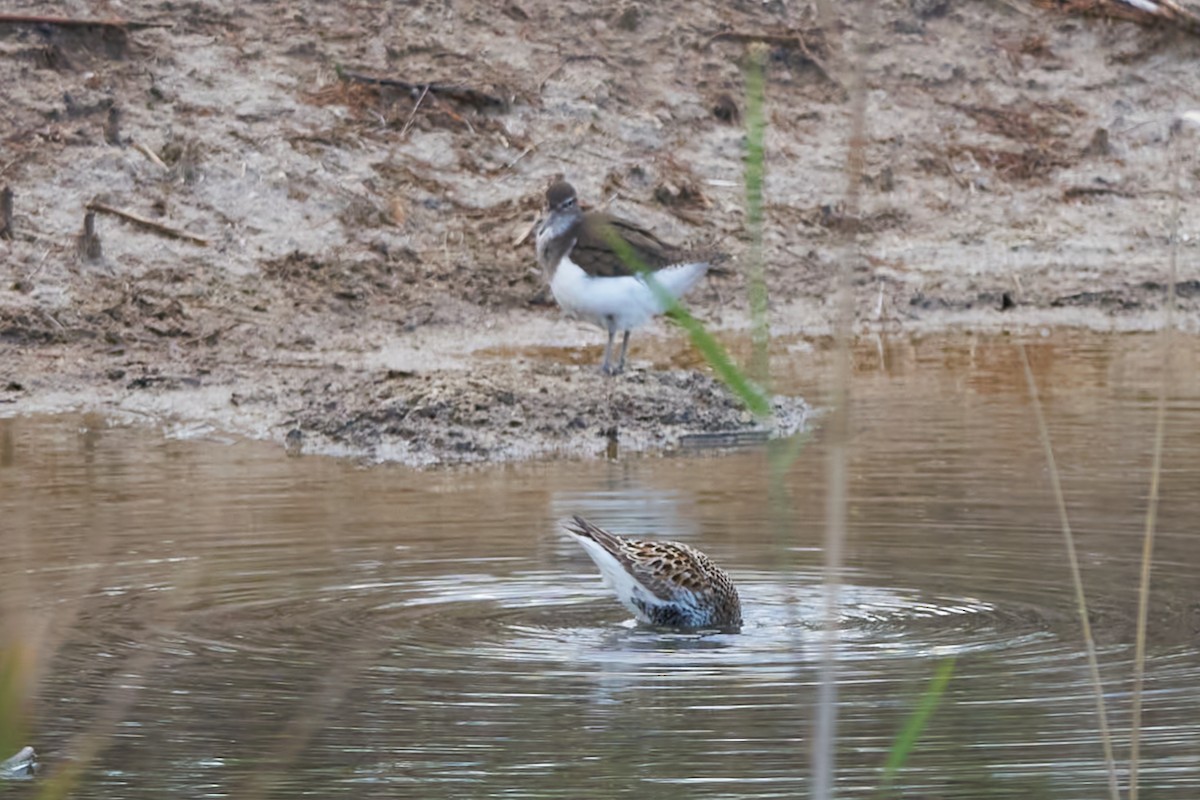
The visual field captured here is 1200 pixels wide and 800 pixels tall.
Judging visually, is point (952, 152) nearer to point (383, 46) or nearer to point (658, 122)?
point (658, 122)

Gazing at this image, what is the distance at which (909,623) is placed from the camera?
22.3 feet

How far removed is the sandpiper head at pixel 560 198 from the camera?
1172 cm

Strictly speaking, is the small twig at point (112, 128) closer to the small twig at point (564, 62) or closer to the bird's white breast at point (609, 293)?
the small twig at point (564, 62)

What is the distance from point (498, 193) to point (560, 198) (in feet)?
8.86

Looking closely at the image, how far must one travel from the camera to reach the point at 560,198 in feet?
38.6

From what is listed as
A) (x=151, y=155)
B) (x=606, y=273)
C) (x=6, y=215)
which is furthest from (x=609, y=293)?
(x=151, y=155)

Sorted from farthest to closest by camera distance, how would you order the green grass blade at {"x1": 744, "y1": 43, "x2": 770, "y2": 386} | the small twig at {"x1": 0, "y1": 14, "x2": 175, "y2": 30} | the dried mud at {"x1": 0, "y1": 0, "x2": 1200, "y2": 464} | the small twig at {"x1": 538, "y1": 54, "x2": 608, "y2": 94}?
the small twig at {"x1": 538, "y1": 54, "x2": 608, "y2": 94} < the small twig at {"x1": 0, "y1": 14, "x2": 175, "y2": 30} < the dried mud at {"x1": 0, "y1": 0, "x2": 1200, "y2": 464} < the green grass blade at {"x1": 744, "y1": 43, "x2": 770, "y2": 386}

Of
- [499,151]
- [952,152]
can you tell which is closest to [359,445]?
[499,151]

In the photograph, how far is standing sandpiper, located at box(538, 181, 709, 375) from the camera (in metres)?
11.1

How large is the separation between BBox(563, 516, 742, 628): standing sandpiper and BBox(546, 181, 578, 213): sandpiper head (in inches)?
188

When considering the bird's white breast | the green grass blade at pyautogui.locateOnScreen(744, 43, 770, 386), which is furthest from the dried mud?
the green grass blade at pyautogui.locateOnScreen(744, 43, 770, 386)

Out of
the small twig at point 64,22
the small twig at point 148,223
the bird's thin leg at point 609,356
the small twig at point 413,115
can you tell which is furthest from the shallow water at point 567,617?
the small twig at point 413,115

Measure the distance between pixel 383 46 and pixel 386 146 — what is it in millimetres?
1205

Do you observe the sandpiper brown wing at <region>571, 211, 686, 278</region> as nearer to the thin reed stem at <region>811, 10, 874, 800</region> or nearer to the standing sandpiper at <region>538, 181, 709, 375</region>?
the standing sandpiper at <region>538, 181, 709, 375</region>
